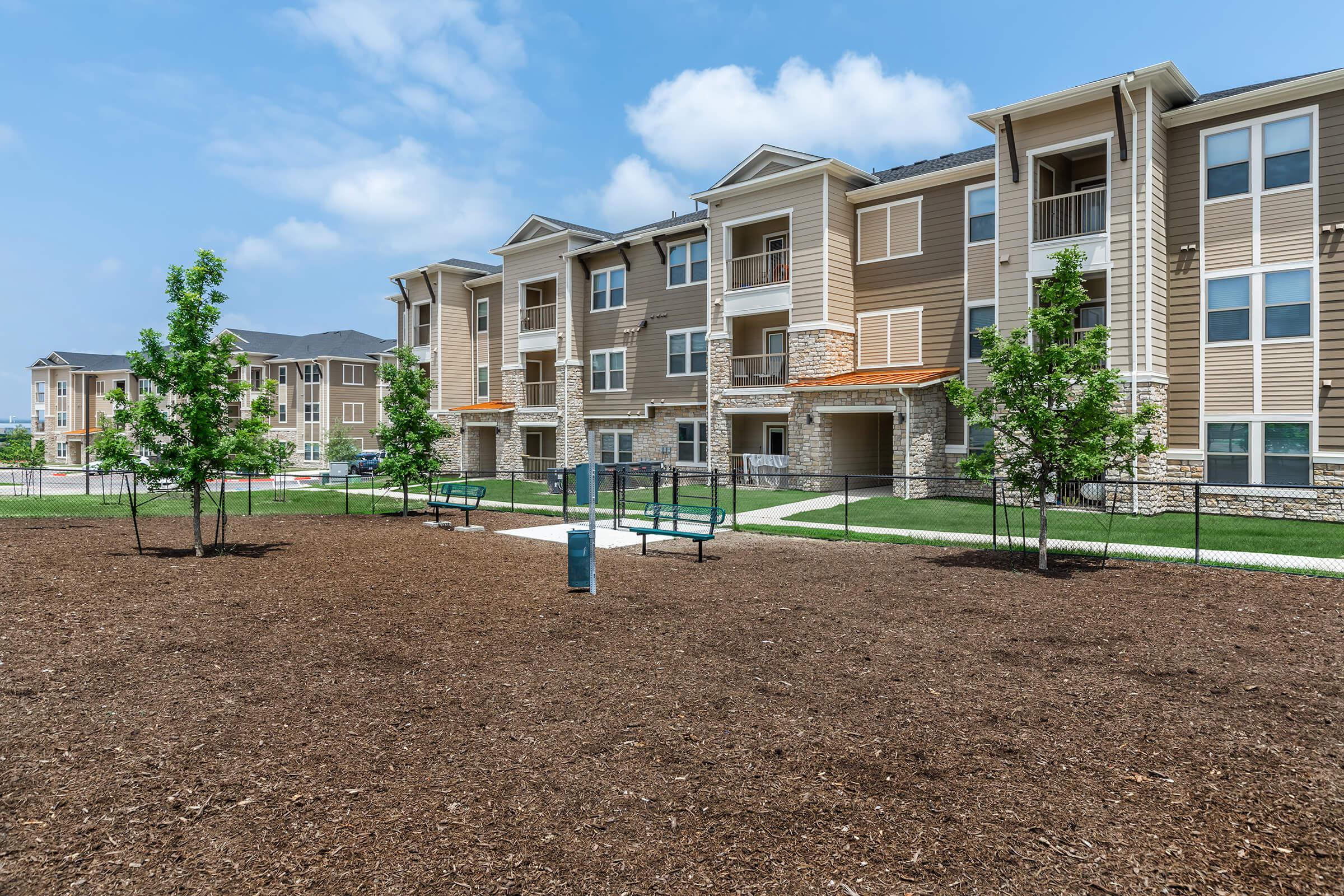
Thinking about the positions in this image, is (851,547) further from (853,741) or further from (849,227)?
(849,227)

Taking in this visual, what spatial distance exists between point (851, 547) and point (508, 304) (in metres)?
27.0

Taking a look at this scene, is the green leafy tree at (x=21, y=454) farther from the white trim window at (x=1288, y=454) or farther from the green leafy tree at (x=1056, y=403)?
the white trim window at (x=1288, y=454)

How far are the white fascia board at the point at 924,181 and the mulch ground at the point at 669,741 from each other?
53.1 feet

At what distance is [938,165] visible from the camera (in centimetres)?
2538

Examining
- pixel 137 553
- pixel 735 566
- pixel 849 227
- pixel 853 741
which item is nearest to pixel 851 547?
pixel 735 566

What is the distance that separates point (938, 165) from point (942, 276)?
4.07m

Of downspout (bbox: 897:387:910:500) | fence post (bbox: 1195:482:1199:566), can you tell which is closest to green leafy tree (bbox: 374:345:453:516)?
downspout (bbox: 897:387:910:500)

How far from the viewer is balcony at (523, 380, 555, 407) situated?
36344mm

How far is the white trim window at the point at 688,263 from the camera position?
30.6 m

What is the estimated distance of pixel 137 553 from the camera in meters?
13.7

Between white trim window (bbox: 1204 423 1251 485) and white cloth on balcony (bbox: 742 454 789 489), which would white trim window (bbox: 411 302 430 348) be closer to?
white cloth on balcony (bbox: 742 454 789 489)

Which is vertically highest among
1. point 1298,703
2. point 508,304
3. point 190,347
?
point 508,304

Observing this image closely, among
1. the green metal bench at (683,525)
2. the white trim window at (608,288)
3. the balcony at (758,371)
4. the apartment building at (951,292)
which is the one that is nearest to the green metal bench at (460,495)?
the green metal bench at (683,525)

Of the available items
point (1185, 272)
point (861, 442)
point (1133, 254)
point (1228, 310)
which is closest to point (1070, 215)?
point (1133, 254)
